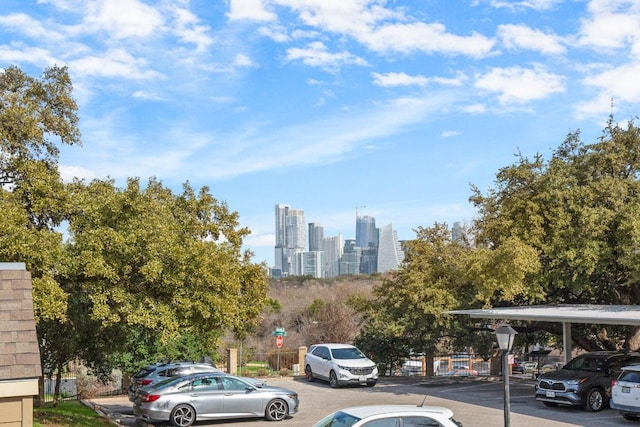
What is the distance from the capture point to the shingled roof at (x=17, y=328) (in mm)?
11008

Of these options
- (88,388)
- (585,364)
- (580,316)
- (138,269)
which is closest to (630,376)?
(580,316)

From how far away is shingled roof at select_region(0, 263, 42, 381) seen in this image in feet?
36.1

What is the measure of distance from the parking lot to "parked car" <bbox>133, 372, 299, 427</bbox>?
406 mm

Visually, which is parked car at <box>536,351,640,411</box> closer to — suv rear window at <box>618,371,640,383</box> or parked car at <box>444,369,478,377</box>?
suv rear window at <box>618,371,640,383</box>

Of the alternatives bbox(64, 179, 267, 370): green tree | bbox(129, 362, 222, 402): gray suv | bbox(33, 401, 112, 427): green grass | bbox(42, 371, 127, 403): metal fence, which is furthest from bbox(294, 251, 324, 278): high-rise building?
bbox(64, 179, 267, 370): green tree

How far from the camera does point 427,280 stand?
29938 millimetres

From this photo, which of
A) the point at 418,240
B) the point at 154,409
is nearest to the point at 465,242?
the point at 418,240

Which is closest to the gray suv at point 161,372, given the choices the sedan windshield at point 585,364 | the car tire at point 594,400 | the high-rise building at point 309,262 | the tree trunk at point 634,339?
the sedan windshield at point 585,364

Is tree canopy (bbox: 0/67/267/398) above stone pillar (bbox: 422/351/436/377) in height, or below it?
above

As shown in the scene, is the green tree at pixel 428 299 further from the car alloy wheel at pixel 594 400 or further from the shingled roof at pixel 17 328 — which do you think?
the shingled roof at pixel 17 328

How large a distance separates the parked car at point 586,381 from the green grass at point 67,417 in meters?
13.0

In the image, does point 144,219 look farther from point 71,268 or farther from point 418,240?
point 418,240

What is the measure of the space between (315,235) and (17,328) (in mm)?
170297

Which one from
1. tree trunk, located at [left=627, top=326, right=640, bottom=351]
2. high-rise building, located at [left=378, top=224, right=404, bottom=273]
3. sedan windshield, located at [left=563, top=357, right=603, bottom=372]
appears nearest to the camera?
sedan windshield, located at [left=563, top=357, right=603, bottom=372]
